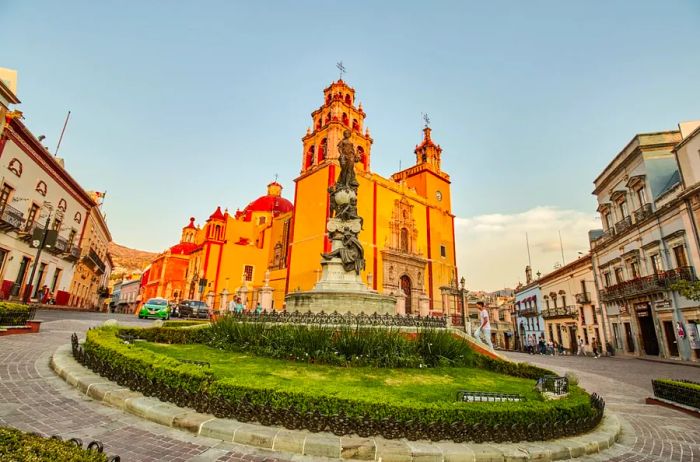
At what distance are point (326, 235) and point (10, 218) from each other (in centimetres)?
1972

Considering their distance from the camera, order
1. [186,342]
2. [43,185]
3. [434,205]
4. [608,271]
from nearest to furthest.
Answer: [186,342]
[43,185]
[608,271]
[434,205]

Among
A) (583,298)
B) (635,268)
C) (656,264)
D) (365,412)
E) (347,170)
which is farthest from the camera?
(583,298)

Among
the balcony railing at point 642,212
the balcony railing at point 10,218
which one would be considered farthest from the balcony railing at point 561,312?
the balcony railing at point 10,218

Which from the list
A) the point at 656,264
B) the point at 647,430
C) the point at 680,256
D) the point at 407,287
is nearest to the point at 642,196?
the point at 656,264

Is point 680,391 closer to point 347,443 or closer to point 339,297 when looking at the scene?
point 347,443

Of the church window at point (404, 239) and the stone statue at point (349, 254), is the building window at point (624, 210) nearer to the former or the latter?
the church window at point (404, 239)

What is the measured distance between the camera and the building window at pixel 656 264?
19.7 meters

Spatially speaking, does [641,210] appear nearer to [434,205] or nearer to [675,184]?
[675,184]

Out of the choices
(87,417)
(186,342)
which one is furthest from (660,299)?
(87,417)

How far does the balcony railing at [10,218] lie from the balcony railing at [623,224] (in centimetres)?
3768

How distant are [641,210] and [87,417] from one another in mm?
27689

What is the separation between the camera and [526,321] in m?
44.6

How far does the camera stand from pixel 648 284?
1991cm

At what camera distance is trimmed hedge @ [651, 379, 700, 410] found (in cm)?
680
